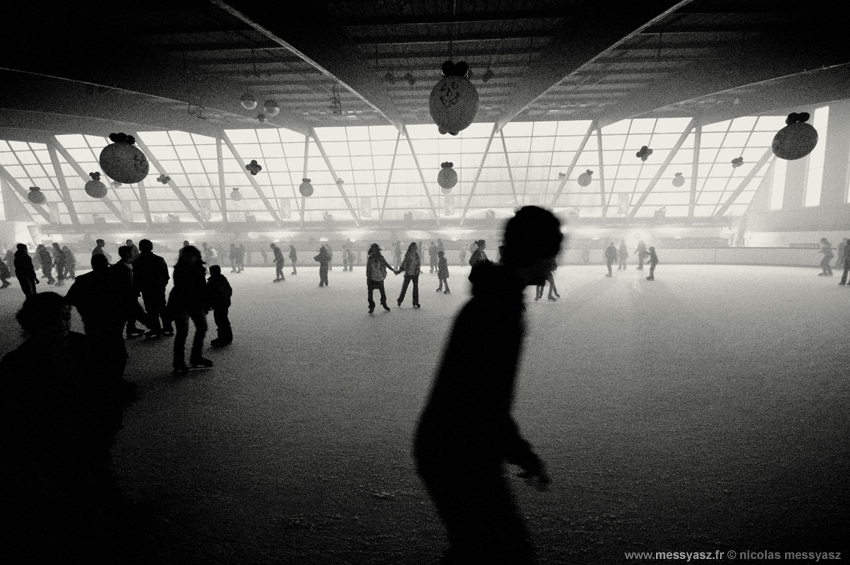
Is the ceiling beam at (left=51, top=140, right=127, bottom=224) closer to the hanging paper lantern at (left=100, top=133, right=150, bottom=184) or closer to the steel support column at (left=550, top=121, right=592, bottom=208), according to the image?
the hanging paper lantern at (left=100, top=133, right=150, bottom=184)

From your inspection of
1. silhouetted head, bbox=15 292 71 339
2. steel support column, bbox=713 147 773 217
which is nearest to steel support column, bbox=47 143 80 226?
silhouetted head, bbox=15 292 71 339

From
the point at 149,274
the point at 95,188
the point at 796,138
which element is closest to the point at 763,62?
the point at 796,138

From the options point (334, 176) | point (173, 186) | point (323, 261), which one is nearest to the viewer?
point (323, 261)

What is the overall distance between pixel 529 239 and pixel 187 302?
4.83 m

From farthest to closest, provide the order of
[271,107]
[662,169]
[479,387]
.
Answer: [662,169], [271,107], [479,387]

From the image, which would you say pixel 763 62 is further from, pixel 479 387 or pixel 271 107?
pixel 271 107

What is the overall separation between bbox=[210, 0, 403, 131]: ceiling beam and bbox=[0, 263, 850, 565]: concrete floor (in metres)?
4.99

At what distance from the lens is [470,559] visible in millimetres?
1694

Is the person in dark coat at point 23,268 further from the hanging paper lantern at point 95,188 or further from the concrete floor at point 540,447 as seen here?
the concrete floor at point 540,447

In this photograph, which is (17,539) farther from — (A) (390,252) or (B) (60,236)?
(B) (60,236)

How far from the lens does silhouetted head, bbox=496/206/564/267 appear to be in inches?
56.7

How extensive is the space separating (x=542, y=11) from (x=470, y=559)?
850cm

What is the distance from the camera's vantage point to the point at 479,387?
1.41m

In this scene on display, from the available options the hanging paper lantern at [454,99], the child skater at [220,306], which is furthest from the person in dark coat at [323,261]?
the hanging paper lantern at [454,99]
